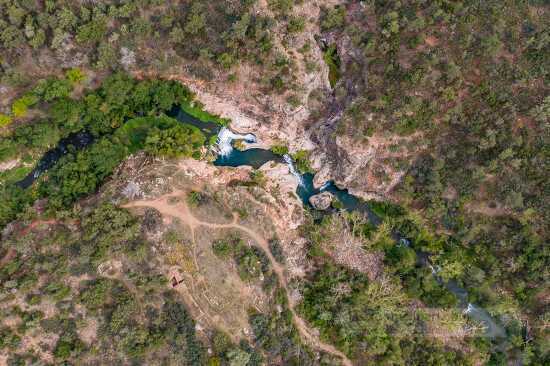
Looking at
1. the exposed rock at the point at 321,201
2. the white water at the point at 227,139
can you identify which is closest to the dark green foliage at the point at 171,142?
the white water at the point at 227,139

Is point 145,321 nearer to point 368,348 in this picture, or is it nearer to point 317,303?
point 317,303

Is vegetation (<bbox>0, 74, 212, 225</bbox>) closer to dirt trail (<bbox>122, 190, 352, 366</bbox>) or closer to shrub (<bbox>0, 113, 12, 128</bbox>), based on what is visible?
shrub (<bbox>0, 113, 12, 128</bbox>)

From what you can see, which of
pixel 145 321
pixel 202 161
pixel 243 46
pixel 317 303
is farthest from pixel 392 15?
pixel 145 321

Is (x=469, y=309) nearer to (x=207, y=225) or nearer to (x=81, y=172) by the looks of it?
(x=207, y=225)

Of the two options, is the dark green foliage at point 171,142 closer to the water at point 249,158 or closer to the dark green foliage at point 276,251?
the water at point 249,158

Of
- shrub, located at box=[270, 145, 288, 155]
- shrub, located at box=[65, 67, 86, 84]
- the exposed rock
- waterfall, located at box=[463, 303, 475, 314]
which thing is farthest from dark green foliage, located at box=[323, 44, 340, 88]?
waterfall, located at box=[463, 303, 475, 314]
